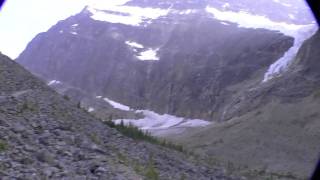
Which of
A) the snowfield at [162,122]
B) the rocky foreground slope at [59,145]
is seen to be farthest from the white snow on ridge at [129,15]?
the rocky foreground slope at [59,145]

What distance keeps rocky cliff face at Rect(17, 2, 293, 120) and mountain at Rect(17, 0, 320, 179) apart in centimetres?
25

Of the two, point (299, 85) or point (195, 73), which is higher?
point (299, 85)

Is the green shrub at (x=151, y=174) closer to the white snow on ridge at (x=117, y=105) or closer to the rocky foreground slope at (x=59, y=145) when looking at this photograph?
the rocky foreground slope at (x=59, y=145)

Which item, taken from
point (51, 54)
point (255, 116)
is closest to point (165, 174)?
point (255, 116)

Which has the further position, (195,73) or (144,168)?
(195,73)

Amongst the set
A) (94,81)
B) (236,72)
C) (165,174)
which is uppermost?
(165,174)

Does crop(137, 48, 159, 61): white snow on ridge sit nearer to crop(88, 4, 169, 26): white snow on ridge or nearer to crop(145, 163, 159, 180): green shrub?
crop(88, 4, 169, 26): white snow on ridge

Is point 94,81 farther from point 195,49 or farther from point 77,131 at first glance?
point 77,131

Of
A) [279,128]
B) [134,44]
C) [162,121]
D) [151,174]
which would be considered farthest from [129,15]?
[151,174]

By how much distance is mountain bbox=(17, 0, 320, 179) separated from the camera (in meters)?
59.4

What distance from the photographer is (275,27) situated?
484 ft

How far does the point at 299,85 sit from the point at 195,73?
4835cm

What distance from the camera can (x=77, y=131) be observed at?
645 inches

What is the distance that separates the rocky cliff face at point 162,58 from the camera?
12075 cm
